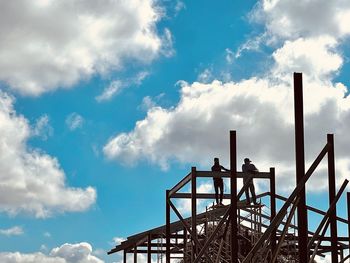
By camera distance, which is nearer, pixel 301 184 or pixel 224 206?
pixel 301 184

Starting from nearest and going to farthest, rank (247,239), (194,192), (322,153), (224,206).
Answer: (322,153), (194,192), (224,206), (247,239)

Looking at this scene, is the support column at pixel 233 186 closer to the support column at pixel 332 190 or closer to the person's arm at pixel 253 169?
the support column at pixel 332 190

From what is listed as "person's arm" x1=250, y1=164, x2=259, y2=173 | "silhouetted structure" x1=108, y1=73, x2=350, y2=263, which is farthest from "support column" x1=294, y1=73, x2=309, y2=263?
"person's arm" x1=250, y1=164, x2=259, y2=173

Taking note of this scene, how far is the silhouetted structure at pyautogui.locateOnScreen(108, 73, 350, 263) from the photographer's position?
18844mm

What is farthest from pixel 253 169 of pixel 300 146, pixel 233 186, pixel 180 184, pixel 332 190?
pixel 300 146

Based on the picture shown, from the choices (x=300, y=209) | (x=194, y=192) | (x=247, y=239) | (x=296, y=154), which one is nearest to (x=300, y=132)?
(x=296, y=154)

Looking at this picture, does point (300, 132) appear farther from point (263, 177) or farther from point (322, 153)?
point (263, 177)

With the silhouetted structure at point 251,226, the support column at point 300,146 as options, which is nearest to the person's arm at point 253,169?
the silhouetted structure at point 251,226

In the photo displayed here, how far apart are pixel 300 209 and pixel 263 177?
8.80 m

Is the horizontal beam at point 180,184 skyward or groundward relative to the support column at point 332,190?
skyward

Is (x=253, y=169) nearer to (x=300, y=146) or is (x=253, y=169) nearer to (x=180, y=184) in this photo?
(x=180, y=184)

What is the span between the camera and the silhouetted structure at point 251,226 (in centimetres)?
1884

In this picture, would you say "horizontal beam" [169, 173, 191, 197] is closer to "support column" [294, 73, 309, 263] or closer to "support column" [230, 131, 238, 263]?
"support column" [230, 131, 238, 263]

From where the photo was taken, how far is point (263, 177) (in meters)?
27.5
